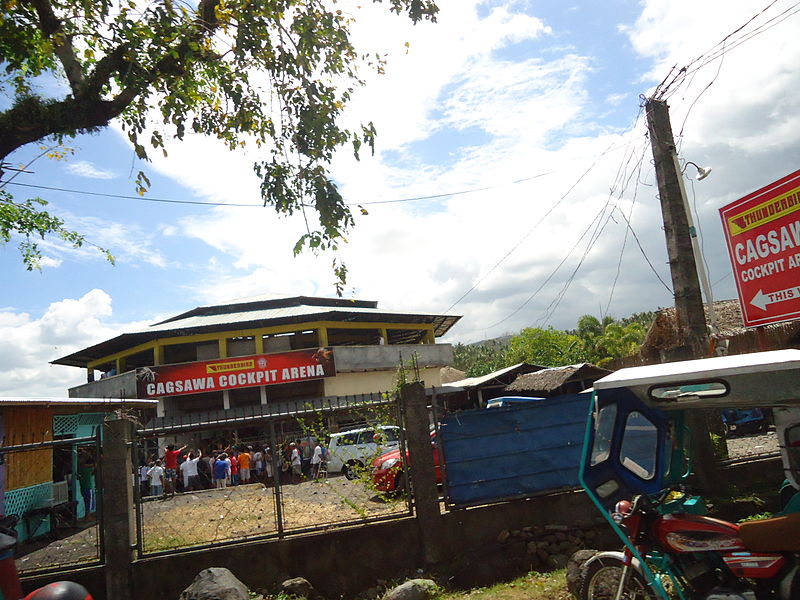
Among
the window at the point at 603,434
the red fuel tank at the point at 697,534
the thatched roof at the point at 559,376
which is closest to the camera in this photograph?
the red fuel tank at the point at 697,534

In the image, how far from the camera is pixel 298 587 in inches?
271

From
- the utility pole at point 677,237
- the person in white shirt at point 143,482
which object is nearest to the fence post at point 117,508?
the person in white shirt at point 143,482

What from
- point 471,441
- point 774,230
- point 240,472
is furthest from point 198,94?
point 240,472

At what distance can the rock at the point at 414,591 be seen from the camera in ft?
20.7

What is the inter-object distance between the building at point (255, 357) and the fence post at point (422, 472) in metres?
22.6

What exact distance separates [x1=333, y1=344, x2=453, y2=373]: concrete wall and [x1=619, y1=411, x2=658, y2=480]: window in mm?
25810

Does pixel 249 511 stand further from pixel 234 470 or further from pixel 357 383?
pixel 357 383

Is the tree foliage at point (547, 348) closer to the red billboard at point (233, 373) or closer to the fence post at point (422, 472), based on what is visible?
the red billboard at point (233, 373)

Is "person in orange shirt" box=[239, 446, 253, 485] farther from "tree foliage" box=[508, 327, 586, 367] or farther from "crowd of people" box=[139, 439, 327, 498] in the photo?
"tree foliage" box=[508, 327, 586, 367]

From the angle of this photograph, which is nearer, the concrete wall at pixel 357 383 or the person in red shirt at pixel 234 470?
the person in red shirt at pixel 234 470

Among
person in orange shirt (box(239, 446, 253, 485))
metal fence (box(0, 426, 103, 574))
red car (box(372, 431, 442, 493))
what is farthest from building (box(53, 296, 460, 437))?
red car (box(372, 431, 442, 493))

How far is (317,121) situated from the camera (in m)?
7.14

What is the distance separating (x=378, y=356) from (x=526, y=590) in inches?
1056

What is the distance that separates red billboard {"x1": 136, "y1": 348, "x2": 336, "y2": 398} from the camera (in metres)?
30.2
